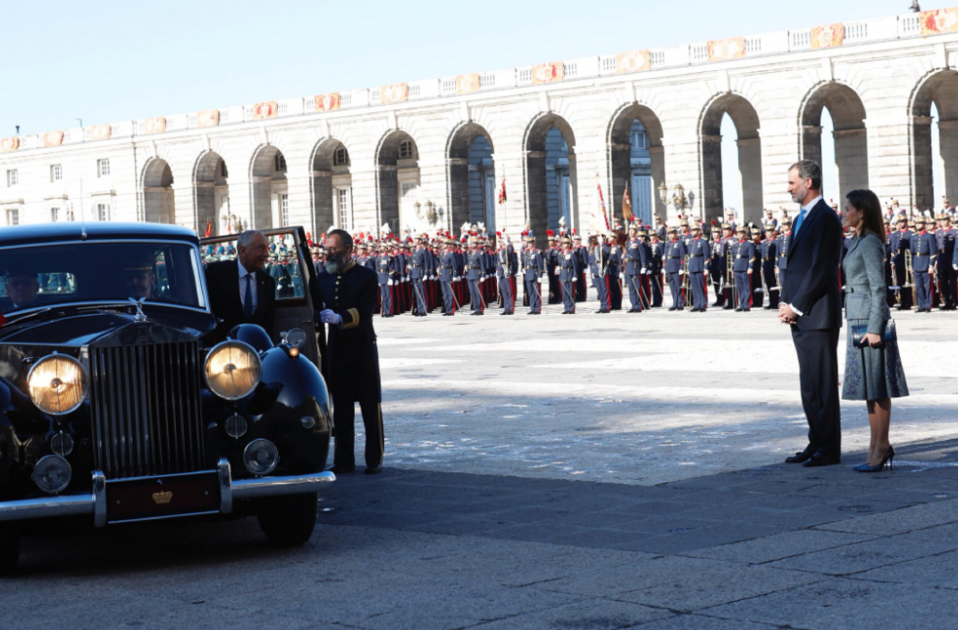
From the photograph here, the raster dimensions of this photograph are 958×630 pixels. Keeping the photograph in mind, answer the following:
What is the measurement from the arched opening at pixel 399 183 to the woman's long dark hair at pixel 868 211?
52.3m

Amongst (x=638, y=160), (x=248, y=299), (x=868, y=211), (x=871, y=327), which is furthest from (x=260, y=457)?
(x=638, y=160)

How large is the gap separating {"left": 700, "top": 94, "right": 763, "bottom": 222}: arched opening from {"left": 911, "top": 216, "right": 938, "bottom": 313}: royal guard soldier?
2391 centimetres

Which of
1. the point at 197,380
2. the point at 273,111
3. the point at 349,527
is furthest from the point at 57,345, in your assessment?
the point at 273,111

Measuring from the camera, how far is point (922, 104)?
149 feet

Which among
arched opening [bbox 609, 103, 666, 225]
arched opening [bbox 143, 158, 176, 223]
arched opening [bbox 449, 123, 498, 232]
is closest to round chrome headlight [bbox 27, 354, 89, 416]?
arched opening [bbox 609, 103, 666, 225]

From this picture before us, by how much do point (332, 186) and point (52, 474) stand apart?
211 feet

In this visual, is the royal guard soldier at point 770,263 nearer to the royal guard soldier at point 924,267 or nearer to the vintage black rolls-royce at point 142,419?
the royal guard soldier at point 924,267

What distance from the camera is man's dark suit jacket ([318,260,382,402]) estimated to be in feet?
30.9

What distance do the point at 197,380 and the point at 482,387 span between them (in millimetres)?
8070

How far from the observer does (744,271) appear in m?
29.1

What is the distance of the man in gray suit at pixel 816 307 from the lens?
866 cm

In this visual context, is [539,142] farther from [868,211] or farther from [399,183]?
[868,211]

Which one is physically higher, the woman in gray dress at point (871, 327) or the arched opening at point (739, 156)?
the arched opening at point (739, 156)

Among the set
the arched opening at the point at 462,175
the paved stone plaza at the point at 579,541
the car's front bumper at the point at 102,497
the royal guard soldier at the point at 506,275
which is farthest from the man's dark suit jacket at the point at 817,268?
the arched opening at the point at 462,175
